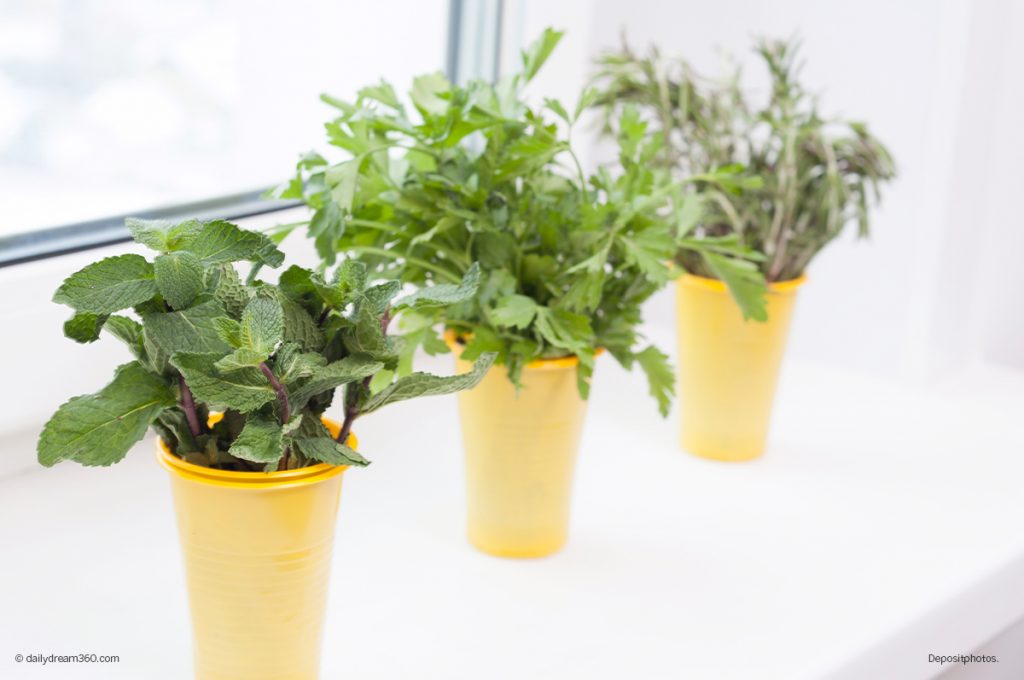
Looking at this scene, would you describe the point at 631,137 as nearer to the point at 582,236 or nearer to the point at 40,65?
the point at 582,236

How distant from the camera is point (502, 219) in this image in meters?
0.75

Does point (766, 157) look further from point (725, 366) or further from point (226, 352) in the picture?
point (226, 352)

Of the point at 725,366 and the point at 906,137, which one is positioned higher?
the point at 906,137

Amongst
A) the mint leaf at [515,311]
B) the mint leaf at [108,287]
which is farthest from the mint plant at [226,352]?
the mint leaf at [515,311]

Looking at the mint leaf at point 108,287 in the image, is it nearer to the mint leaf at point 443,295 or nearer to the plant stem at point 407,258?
the mint leaf at point 443,295

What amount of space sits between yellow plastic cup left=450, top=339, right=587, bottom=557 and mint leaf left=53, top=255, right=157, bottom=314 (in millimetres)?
280

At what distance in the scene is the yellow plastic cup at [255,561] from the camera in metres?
0.55

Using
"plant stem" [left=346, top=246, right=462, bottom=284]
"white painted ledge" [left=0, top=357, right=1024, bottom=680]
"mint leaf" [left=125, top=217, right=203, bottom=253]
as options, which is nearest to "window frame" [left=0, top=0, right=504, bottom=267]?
"white painted ledge" [left=0, top=357, right=1024, bottom=680]

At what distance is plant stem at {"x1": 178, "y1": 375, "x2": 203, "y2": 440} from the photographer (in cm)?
55

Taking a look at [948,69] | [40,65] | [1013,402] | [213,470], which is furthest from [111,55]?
[1013,402]

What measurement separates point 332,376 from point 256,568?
101 millimetres

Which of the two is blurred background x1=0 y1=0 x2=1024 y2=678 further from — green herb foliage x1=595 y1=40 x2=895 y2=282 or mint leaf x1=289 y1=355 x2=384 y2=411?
mint leaf x1=289 y1=355 x2=384 y2=411

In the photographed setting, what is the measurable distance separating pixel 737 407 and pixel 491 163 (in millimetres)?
357

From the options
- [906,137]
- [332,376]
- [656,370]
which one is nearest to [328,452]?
[332,376]
